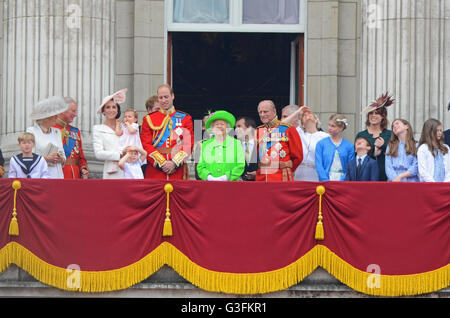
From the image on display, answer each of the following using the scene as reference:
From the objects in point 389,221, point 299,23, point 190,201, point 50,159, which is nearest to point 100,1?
point 299,23

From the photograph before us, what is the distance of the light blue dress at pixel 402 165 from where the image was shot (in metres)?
13.1

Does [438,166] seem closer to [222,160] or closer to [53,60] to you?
[222,160]

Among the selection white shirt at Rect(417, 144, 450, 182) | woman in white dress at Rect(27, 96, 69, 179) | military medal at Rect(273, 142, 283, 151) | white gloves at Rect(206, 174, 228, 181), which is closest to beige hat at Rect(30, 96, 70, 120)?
woman in white dress at Rect(27, 96, 69, 179)

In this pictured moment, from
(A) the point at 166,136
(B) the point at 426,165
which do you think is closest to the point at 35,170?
(A) the point at 166,136

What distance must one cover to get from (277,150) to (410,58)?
418 cm

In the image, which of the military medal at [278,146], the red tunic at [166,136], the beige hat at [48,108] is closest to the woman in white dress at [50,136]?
the beige hat at [48,108]

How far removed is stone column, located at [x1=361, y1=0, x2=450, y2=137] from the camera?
16.5 metres

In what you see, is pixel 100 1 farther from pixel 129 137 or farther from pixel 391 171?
pixel 391 171

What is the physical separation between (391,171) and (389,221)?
3.57ft

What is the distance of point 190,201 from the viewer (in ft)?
40.3

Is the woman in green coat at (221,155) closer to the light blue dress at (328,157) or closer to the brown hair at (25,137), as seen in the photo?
the light blue dress at (328,157)

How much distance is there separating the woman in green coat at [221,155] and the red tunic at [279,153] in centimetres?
44

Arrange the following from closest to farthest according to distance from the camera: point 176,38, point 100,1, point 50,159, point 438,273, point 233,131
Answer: point 438,273, point 50,159, point 233,131, point 100,1, point 176,38

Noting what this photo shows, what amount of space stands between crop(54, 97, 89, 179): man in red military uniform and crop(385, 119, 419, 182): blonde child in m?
3.93
